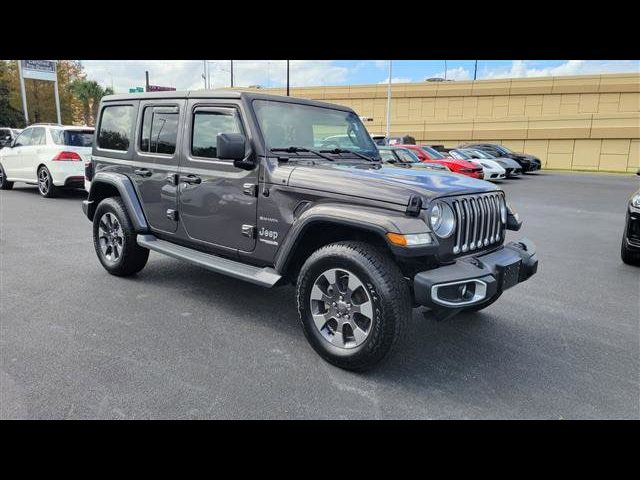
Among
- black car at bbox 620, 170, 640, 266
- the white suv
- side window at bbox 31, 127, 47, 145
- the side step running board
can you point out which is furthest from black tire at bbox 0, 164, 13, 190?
black car at bbox 620, 170, 640, 266

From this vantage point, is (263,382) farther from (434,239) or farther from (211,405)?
(434,239)

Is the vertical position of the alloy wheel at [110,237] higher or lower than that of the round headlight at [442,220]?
lower

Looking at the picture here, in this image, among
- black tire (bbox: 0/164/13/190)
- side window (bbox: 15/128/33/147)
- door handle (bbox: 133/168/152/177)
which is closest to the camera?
door handle (bbox: 133/168/152/177)

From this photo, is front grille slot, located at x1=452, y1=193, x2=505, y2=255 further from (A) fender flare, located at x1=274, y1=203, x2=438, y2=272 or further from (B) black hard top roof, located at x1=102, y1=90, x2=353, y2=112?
(B) black hard top roof, located at x1=102, y1=90, x2=353, y2=112

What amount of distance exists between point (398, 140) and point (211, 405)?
25.9 m

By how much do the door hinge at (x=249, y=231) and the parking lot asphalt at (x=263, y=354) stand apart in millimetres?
836

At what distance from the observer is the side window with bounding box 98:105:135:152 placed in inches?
211

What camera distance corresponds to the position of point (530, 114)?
139ft

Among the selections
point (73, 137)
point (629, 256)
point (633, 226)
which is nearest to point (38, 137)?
point (73, 137)

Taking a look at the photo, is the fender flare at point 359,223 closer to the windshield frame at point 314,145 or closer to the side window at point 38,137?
the windshield frame at point 314,145

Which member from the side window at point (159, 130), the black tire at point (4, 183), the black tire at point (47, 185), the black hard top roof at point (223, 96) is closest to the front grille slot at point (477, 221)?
the black hard top roof at point (223, 96)

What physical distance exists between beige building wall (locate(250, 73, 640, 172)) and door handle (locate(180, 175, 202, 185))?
40.3 m

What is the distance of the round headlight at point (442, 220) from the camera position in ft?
10.6

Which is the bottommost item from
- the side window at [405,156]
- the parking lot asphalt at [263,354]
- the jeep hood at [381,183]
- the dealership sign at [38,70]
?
the parking lot asphalt at [263,354]
